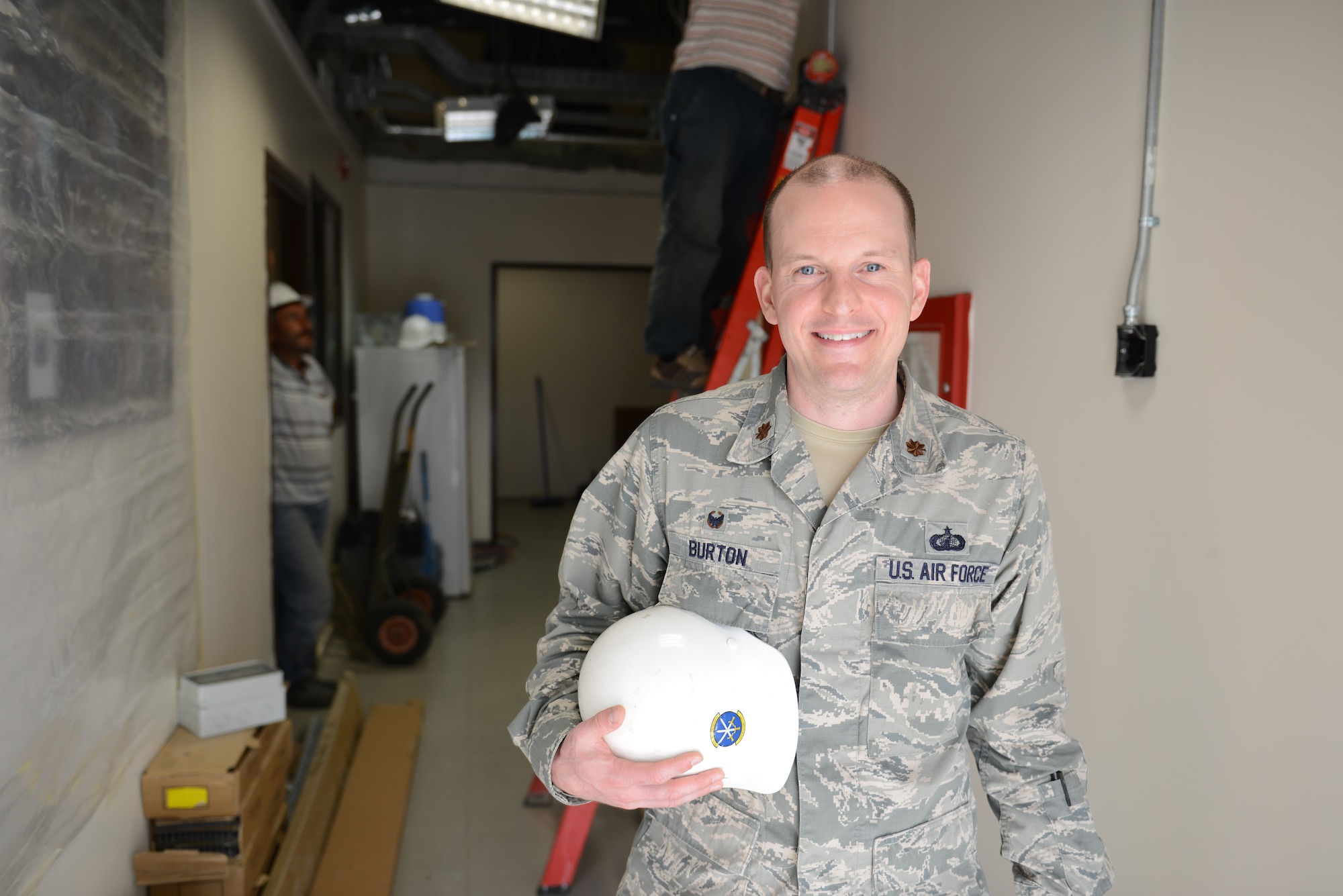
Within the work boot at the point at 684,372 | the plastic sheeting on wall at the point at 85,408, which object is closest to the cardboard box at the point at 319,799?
the plastic sheeting on wall at the point at 85,408

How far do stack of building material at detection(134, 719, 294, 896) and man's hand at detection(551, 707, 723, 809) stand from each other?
1535mm

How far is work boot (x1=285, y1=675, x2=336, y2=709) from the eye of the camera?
3971 mm

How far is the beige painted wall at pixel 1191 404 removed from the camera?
3.69 feet

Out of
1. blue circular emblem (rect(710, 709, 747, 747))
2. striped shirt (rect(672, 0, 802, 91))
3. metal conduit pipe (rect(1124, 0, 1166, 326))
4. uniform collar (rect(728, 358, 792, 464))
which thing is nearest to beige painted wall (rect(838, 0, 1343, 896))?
metal conduit pipe (rect(1124, 0, 1166, 326))

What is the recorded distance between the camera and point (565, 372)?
9828mm

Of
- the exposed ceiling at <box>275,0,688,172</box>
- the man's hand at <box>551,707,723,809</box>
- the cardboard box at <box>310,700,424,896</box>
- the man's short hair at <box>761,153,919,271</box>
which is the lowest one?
the cardboard box at <box>310,700,424,896</box>

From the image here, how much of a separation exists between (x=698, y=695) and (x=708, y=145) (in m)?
1.94

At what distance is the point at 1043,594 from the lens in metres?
1.19

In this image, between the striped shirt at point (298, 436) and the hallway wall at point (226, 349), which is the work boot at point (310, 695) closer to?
the hallway wall at point (226, 349)

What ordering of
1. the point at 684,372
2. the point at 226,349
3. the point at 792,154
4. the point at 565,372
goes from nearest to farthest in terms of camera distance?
the point at 792,154 < the point at 684,372 < the point at 226,349 < the point at 565,372

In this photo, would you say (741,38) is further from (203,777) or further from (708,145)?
(203,777)

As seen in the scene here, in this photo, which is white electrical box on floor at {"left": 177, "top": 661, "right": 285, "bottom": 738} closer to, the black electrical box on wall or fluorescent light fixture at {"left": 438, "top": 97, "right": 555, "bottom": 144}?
the black electrical box on wall

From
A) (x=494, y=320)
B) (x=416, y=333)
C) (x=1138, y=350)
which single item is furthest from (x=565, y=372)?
(x=1138, y=350)

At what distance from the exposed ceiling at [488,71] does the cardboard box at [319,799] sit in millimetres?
2992
